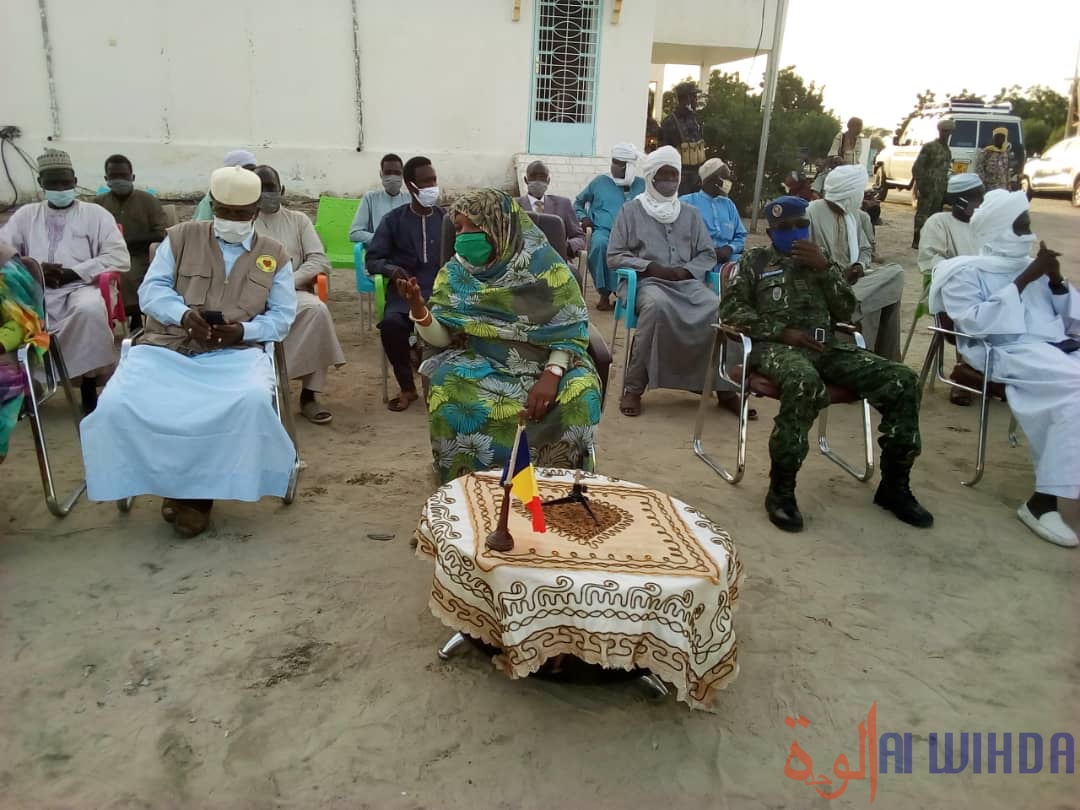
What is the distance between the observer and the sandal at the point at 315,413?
5.43m

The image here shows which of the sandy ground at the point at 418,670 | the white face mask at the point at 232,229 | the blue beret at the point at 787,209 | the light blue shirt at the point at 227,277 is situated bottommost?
the sandy ground at the point at 418,670

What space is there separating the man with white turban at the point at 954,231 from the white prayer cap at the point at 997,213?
1170mm

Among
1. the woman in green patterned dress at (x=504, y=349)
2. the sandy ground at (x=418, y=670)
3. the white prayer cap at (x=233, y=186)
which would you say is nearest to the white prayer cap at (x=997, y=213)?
the sandy ground at (x=418, y=670)

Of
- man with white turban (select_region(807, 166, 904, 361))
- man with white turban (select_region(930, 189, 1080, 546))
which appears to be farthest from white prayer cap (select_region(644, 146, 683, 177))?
man with white turban (select_region(930, 189, 1080, 546))

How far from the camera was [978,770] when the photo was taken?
264 cm

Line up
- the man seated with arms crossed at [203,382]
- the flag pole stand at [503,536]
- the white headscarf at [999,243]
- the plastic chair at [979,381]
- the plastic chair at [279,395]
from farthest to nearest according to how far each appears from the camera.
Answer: the white headscarf at [999,243] → the plastic chair at [979,381] → the plastic chair at [279,395] → the man seated with arms crossed at [203,382] → the flag pole stand at [503,536]

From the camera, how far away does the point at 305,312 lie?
17.7ft

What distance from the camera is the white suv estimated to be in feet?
52.4

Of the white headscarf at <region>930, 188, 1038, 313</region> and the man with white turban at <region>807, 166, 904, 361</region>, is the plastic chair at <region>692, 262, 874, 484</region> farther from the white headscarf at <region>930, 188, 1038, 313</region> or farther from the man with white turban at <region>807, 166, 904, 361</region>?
the man with white turban at <region>807, 166, 904, 361</region>

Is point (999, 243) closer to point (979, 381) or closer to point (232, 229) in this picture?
point (979, 381)

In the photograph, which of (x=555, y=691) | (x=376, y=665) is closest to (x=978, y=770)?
(x=555, y=691)

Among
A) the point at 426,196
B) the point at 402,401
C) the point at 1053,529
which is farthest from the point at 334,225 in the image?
the point at 1053,529

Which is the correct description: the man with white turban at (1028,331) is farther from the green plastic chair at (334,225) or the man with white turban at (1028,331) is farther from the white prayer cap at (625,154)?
the green plastic chair at (334,225)

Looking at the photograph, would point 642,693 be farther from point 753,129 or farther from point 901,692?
point 753,129
